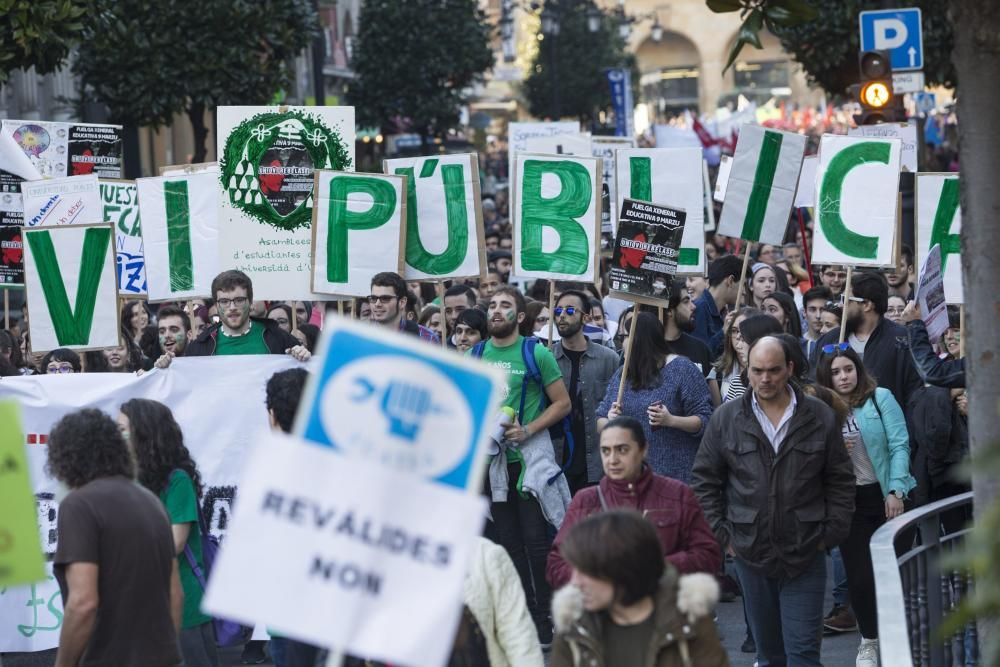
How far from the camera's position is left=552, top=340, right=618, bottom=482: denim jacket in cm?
892

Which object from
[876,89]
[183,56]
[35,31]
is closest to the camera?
[35,31]

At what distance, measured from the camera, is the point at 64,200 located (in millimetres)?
10852

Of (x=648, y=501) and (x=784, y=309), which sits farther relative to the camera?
(x=784, y=309)

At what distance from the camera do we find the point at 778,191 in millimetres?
12062

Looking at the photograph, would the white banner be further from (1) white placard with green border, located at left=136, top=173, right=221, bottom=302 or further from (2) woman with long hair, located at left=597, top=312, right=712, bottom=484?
(1) white placard with green border, located at left=136, top=173, right=221, bottom=302

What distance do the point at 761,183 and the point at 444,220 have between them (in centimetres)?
284

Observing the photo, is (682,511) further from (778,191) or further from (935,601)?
(778,191)

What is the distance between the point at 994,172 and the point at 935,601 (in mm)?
2008

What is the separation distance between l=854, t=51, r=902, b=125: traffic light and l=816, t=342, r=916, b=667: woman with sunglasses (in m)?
6.67

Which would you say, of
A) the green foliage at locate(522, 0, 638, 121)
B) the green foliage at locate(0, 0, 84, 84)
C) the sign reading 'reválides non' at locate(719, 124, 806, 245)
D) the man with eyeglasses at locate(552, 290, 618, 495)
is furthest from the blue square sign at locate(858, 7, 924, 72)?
the green foliage at locate(522, 0, 638, 121)

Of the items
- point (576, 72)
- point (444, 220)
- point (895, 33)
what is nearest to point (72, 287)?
point (444, 220)

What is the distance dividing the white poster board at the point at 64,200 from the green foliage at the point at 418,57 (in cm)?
2401

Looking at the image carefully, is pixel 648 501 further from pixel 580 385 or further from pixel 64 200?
pixel 64 200

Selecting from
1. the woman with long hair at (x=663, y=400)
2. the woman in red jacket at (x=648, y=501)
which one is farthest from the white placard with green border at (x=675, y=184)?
the woman in red jacket at (x=648, y=501)
